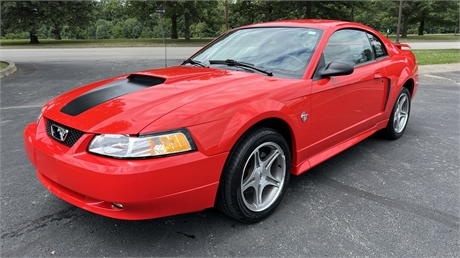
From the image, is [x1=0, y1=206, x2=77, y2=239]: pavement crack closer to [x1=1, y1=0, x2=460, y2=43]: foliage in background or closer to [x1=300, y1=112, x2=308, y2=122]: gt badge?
[x1=300, y1=112, x2=308, y2=122]: gt badge

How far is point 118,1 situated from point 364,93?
118 ft

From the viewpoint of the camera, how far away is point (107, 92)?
101 inches

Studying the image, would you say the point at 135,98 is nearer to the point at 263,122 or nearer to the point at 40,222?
the point at 263,122

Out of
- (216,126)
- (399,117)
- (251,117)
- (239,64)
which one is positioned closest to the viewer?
(216,126)

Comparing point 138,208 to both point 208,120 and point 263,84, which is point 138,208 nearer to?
point 208,120

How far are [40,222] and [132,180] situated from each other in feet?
3.86

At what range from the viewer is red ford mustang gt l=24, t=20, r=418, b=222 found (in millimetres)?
1947

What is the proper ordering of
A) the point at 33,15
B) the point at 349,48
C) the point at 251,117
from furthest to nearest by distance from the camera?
the point at 33,15
the point at 349,48
the point at 251,117

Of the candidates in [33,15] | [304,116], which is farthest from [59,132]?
[33,15]

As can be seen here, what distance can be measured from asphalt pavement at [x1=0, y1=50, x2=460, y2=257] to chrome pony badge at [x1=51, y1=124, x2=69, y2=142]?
2.25 feet

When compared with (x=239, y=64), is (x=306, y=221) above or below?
below

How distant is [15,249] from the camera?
2.21m

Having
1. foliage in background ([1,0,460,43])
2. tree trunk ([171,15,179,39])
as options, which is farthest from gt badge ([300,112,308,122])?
tree trunk ([171,15,179,39])

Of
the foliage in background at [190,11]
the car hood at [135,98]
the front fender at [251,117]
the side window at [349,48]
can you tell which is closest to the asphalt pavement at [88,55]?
the foliage in background at [190,11]
